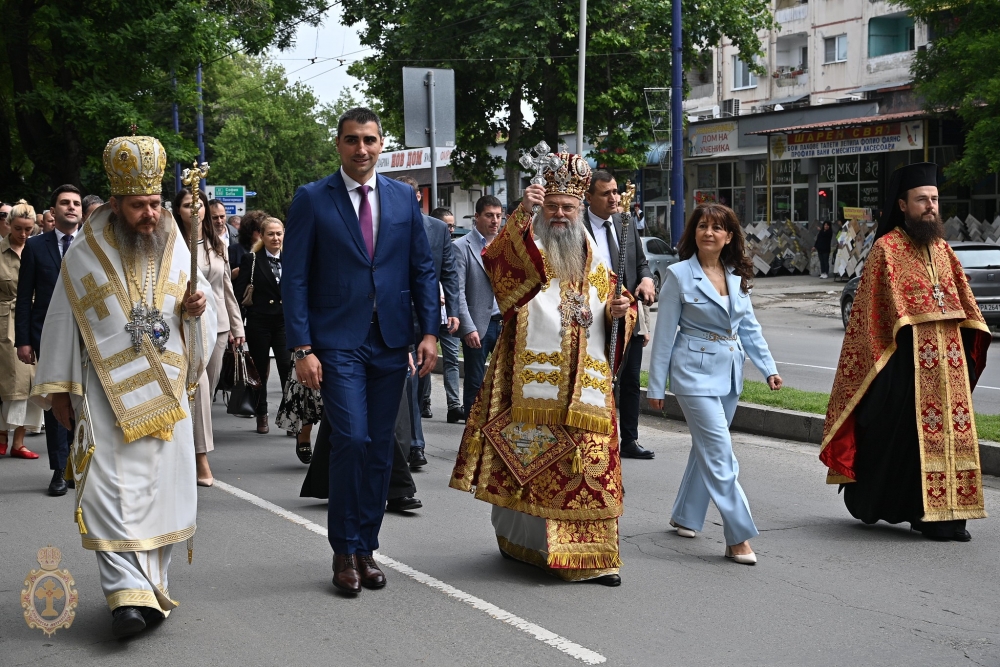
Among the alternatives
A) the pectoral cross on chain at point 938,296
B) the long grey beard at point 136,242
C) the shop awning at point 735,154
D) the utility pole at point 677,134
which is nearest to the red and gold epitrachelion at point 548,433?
the long grey beard at point 136,242

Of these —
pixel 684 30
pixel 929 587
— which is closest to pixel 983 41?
pixel 684 30

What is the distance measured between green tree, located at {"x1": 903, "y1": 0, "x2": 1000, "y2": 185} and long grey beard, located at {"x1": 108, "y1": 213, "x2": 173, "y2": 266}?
22.5m

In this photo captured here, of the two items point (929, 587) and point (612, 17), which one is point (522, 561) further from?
point (612, 17)

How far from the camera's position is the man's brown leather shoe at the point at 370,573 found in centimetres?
575

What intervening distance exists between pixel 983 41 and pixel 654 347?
70.4 feet

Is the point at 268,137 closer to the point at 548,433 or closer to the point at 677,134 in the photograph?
the point at 677,134

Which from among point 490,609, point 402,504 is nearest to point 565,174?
point 490,609

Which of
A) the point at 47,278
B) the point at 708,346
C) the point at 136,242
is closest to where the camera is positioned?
the point at 136,242

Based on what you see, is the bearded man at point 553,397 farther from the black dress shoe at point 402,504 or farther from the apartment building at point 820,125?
the apartment building at point 820,125

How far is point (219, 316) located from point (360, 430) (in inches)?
149

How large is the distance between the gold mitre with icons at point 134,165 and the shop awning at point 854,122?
29435 mm

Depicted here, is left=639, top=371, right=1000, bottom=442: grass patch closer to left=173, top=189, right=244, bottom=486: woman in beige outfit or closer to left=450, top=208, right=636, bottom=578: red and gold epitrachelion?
left=173, top=189, right=244, bottom=486: woman in beige outfit

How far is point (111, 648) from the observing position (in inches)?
195

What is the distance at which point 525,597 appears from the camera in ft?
18.6
